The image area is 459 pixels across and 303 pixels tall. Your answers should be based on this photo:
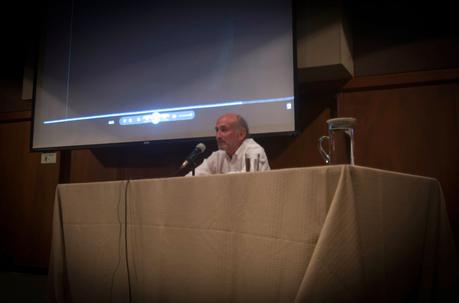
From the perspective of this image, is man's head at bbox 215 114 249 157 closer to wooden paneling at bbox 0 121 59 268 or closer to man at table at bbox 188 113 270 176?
man at table at bbox 188 113 270 176

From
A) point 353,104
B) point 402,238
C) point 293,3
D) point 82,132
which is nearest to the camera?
point 402,238

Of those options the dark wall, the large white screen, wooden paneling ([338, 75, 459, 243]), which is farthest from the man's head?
wooden paneling ([338, 75, 459, 243])

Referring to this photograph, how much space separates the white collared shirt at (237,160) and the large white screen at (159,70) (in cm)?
15

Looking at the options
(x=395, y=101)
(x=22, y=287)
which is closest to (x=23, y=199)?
(x=22, y=287)

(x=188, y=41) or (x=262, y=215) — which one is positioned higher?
(x=188, y=41)

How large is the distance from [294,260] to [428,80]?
1.99 m

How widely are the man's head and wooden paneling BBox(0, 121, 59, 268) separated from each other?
6.58 feet

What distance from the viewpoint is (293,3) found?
2355 mm

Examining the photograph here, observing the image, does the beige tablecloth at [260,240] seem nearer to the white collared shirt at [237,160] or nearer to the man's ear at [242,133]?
the white collared shirt at [237,160]

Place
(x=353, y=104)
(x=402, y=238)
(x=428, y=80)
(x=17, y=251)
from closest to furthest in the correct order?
(x=402, y=238)
(x=428, y=80)
(x=353, y=104)
(x=17, y=251)

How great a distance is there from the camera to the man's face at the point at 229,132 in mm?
2359

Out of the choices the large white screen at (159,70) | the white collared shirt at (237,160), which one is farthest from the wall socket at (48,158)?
the white collared shirt at (237,160)

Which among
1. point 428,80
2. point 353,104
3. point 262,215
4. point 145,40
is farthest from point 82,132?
point 428,80

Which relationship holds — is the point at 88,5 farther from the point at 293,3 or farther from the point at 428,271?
the point at 428,271
